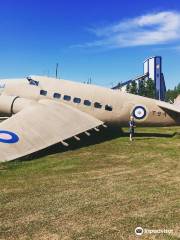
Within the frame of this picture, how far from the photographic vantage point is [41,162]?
60.4 ft

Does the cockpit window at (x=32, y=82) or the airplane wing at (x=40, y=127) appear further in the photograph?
the cockpit window at (x=32, y=82)

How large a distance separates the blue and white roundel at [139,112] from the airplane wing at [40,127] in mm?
3195

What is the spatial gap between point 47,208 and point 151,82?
11372cm

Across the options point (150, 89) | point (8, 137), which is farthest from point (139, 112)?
point (150, 89)

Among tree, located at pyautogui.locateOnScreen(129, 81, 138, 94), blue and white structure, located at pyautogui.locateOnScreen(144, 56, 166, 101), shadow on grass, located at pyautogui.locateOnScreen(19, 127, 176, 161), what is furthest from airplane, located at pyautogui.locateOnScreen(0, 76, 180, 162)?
blue and white structure, located at pyautogui.locateOnScreen(144, 56, 166, 101)

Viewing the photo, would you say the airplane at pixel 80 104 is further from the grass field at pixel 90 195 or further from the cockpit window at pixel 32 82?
the grass field at pixel 90 195

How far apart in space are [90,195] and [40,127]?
9.55m

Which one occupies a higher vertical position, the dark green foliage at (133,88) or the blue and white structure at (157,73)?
the blue and white structure at (157,73)

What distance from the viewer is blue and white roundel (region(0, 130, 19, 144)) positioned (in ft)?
60.9

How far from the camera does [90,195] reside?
12836 mm

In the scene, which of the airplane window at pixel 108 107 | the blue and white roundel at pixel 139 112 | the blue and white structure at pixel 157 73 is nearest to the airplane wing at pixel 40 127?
the airplane window at pixel 108 107

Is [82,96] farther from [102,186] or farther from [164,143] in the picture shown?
[102,186]

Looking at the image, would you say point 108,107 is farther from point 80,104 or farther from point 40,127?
point 40,127

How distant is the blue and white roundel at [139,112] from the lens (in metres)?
27.7
